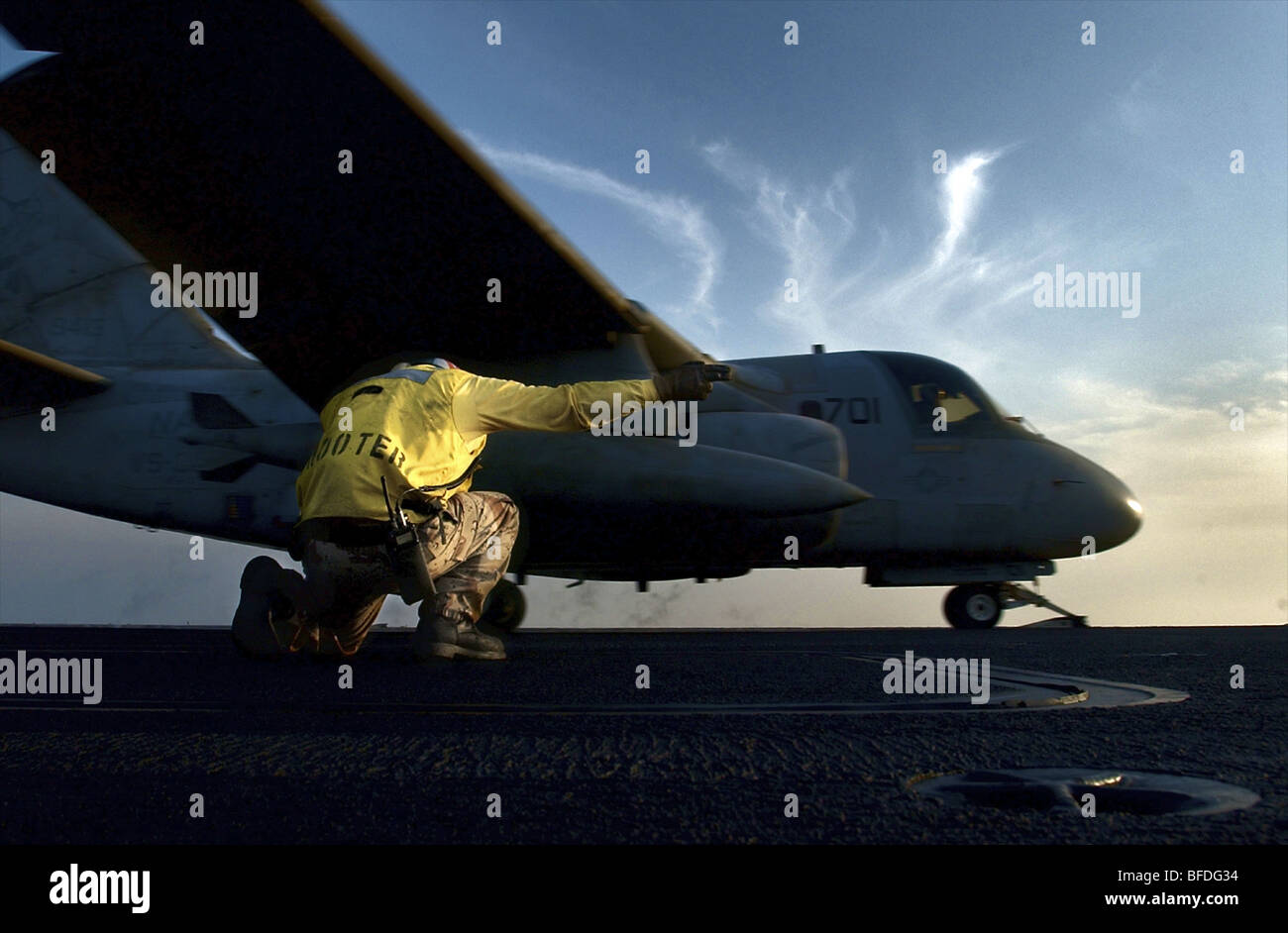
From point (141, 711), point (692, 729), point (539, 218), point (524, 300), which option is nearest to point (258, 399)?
point (524, 300)

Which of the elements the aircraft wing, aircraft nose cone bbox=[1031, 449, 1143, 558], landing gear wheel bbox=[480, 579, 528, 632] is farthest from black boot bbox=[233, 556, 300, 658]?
aircraft nose cone bbox=[1031, 449, 1143, 558]

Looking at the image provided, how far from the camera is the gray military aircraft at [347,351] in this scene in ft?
19.0

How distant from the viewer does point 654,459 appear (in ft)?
24.9

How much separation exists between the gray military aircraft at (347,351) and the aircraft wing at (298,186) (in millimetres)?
20

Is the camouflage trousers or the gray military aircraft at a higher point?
the gray military aircraft

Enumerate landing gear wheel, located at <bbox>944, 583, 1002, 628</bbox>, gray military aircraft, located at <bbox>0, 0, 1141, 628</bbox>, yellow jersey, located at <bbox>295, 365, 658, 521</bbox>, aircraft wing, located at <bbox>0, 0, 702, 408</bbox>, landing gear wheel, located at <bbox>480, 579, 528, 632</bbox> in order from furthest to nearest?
landing gear wheel, located at <bbox>944, 583, 1002, 628</bbox> → landing gear wheel, located at <bbox>480, 579, 528, 632</bbox> → gray military aircraft, located at <bbox>0, 0, 1141, 628</bbox> → aircraft wing, located at <bbox>0, 0, 702, 408</bbox> → yellow jersey, located at <bbox>295, 365, 658, 521</bbox>

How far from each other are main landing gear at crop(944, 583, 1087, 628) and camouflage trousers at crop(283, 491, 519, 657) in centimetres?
697

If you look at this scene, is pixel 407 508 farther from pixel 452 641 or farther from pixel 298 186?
pixel 298 186

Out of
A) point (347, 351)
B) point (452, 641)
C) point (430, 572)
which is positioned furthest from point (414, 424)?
point (347, 351)

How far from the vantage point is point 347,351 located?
815 centimetres

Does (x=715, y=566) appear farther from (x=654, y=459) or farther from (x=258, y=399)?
(x=258, y=399)

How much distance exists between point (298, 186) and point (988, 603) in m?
8.08

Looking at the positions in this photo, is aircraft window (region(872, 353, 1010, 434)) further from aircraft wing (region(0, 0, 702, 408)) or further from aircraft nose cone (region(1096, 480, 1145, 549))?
aircraft wing (region(0, 0, 702, 408))

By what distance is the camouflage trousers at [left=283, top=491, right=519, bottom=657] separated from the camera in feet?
14.4
